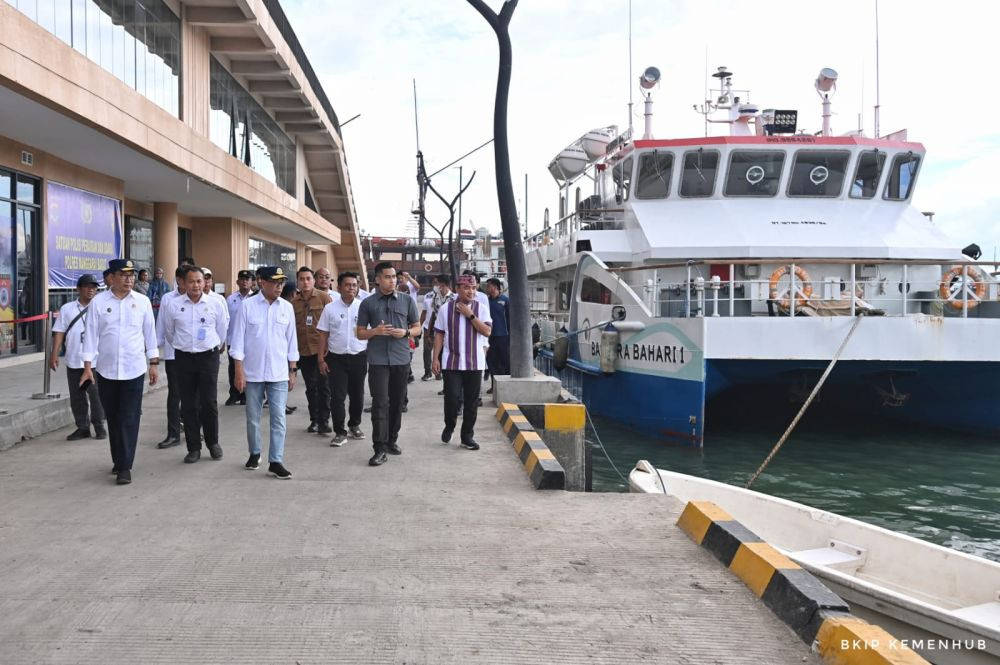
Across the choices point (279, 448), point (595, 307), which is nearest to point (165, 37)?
point (595, 307)

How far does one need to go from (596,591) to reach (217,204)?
666 inches

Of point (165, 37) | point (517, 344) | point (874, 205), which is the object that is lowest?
point (517, 344)

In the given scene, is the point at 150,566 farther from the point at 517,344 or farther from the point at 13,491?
the point at 517,344

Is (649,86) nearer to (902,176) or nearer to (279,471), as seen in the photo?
(902,176)

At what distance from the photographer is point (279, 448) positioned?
6.33 m

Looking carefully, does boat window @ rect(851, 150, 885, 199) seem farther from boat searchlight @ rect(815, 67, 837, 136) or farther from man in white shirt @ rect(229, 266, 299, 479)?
man in white shirt @ rect(229, 266, 299, 479)

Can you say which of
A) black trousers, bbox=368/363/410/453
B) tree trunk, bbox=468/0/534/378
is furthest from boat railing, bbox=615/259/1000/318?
black trousers, bbox=368/363/410/453

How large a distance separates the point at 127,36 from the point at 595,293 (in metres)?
8.20

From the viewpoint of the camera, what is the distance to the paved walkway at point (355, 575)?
3.32 meters

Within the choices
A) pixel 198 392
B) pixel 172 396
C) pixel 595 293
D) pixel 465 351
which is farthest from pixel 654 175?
pixel 198 392

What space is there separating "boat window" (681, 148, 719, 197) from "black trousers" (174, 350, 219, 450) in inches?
361

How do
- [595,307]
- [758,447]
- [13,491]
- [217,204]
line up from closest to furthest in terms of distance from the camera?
[13,491] → [758,447] → [595,307] → [217,204]

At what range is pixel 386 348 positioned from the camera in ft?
23.0

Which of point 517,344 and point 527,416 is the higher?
point 517,344
